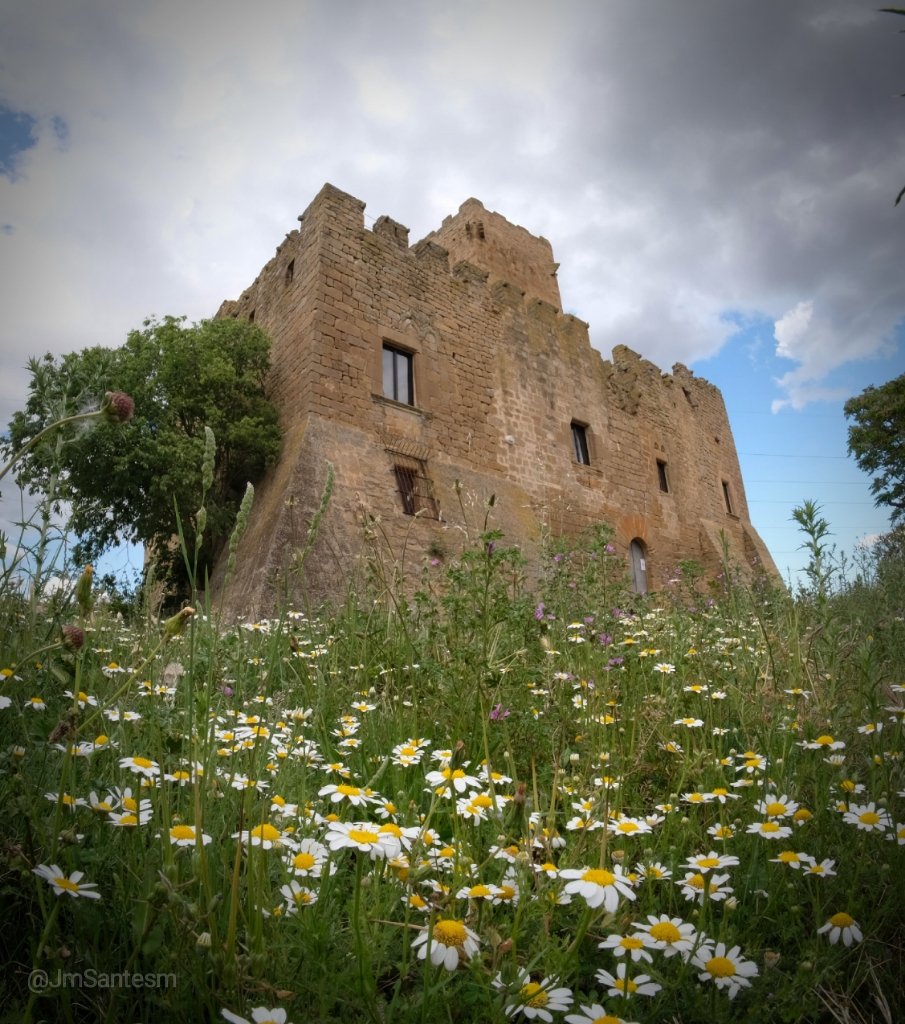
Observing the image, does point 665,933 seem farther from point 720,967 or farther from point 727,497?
point 727,497

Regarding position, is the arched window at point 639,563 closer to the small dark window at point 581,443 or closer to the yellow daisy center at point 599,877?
the small dark window at point 581,443

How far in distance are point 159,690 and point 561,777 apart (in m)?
1.42

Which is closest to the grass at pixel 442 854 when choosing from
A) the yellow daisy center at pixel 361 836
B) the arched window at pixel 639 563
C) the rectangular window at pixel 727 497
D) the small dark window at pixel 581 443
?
the yellow daisy center at pixel 361 836

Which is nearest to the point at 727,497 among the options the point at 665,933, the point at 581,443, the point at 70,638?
the point at 581,443

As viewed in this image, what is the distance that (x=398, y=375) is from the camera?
10.4 meters

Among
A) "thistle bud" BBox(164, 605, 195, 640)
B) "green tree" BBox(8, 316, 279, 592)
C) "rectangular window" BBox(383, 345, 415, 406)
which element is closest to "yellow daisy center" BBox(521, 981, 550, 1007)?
"thistle bud" BBox(164, 605, 195, 640)

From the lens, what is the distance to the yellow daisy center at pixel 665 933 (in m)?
1.22

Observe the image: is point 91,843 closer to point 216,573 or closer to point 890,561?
point 890,561

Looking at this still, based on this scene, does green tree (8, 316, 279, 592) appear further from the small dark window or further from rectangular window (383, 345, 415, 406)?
the small dark window

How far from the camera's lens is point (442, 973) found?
120cm

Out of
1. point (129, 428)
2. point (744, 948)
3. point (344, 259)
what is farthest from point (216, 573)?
point (744, 948)

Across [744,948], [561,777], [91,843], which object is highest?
[561,777]

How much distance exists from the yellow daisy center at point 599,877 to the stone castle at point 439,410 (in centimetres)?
447

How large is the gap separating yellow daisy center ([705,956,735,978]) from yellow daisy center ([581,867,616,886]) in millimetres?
263
